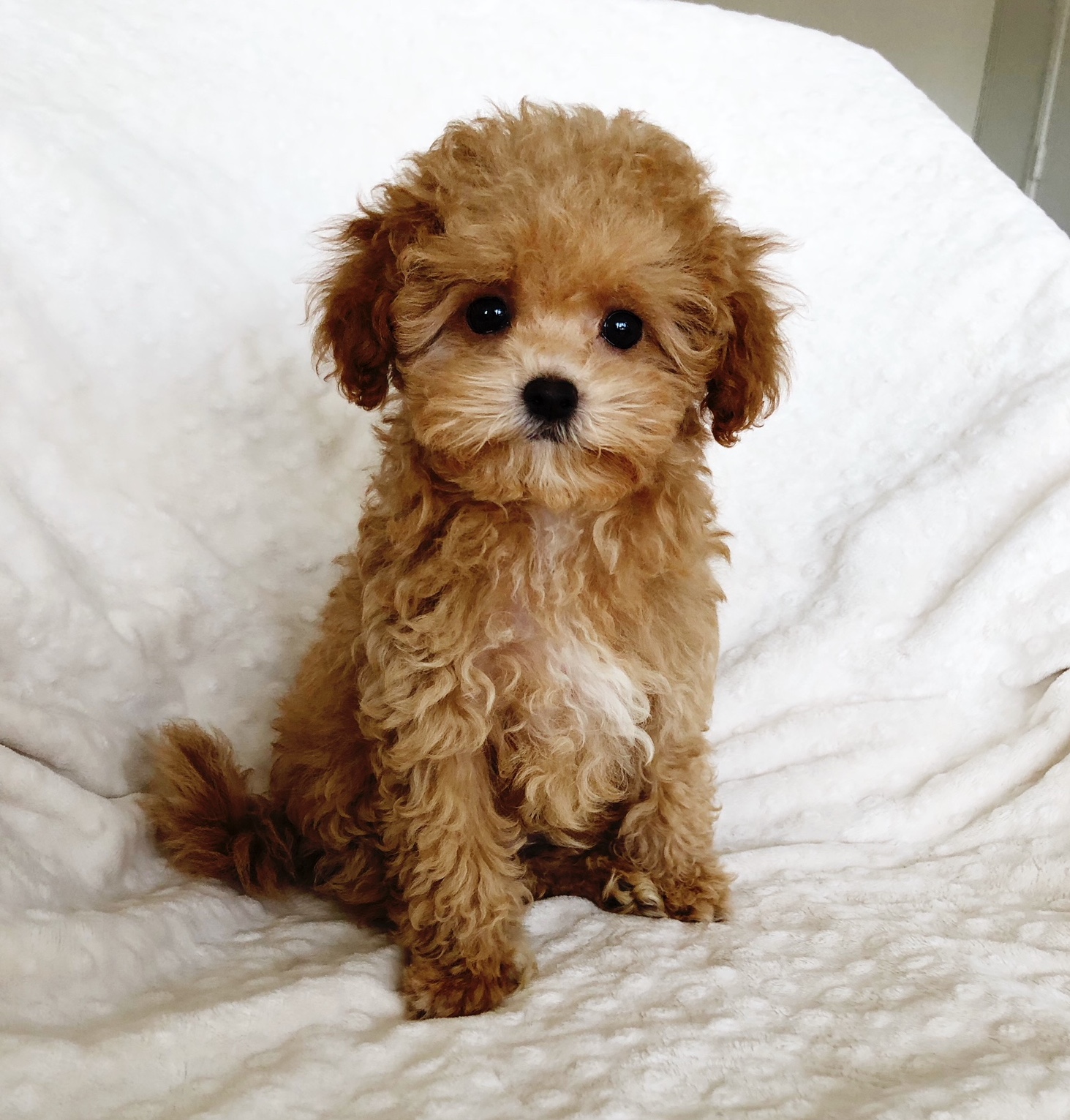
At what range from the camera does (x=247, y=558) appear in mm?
2215

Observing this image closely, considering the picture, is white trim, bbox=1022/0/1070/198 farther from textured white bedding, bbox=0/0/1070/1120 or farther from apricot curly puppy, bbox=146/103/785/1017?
apricot curly puppy, bbox=146/103/785/1017

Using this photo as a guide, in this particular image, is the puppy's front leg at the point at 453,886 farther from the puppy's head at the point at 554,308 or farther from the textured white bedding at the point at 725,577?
the puppy's head at the point at 554,308

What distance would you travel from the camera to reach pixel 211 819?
6.20 ft

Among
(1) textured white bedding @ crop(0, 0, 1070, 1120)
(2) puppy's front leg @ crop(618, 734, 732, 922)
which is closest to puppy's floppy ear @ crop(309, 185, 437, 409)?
(1) textured white bedding @ crop(0, 0, 1070, 1120)

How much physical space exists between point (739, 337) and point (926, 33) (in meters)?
4.13

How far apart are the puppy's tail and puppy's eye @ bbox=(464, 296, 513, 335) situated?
0.94 metres

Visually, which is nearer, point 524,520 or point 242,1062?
point 242,1062

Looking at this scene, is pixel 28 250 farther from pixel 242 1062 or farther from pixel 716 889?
pixel 716 889

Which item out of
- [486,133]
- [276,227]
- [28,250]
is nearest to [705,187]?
[486,133]

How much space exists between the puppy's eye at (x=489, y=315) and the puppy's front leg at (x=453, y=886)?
23.6 inches

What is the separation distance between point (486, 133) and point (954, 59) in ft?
14.1

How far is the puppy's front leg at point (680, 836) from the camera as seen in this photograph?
1842 millimetres

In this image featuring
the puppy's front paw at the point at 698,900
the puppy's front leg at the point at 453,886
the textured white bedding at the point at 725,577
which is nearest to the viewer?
the textured white bedding at the point at 725,577

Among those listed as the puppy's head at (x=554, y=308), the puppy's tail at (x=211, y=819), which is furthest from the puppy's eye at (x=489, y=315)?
the puppy's tail at (x=211, y=819)
